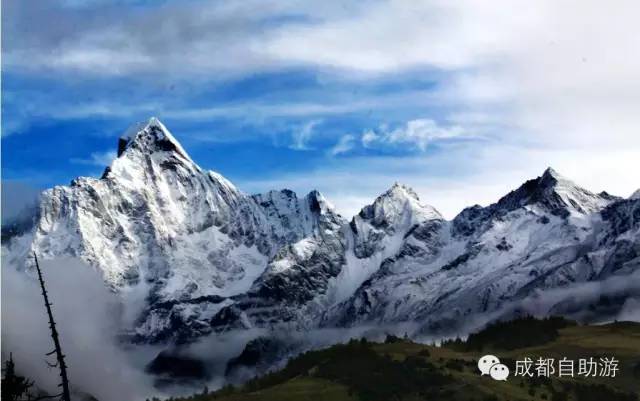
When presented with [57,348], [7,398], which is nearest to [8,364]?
[7,398]

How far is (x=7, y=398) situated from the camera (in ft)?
188

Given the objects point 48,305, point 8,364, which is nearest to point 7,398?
point 8,364

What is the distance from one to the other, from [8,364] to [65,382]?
4.65 meters

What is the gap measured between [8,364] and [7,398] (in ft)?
6.10

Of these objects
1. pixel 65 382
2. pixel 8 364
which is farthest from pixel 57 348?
pixel 8 364

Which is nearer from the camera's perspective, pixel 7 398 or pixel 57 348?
pixel 57 348

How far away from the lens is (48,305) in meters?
55.7

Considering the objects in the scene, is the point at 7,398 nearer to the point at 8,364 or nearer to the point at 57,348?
the point at 8,364

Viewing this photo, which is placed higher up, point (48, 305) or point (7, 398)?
point (48, 305)

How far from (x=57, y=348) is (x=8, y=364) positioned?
22.0 feet

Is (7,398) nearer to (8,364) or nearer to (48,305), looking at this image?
(8,364)

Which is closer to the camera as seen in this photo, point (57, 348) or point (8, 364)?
point (57, 348)

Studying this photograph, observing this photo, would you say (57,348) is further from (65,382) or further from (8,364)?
(8,364)

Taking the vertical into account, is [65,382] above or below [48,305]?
below
